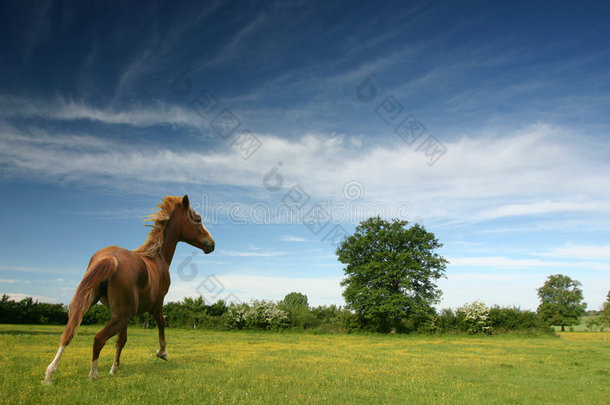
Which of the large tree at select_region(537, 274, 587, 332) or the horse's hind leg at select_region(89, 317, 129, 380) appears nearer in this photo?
the horse's hind leg at select_region(89, 317, 129, 380)

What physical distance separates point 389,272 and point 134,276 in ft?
110

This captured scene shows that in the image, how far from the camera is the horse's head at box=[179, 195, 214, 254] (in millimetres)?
9438

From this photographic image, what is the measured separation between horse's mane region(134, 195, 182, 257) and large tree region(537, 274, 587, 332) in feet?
249

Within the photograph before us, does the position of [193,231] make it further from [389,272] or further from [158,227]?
[389,272]

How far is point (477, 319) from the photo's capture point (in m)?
37.4

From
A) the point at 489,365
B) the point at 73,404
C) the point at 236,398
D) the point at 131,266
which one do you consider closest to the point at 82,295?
the point at 131,266

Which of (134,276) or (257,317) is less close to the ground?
(134,276)

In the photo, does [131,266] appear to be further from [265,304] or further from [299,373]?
[265,304]

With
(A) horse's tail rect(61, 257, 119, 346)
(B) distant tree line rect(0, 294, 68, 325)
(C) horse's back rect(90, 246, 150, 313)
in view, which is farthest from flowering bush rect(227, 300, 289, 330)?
(A) horse's tail rect(61, 257, 119, 346)

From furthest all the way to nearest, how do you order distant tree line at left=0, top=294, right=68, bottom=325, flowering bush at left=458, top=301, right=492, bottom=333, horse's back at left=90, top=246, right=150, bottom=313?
flowering bush at left=458, top=301, right=492, bottom=333
distant tree line at left=0, top=294, right=68, bottom=325
horse's back at left=90, top=246, right=150, bottom=313

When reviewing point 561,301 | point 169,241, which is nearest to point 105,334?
point 169,241

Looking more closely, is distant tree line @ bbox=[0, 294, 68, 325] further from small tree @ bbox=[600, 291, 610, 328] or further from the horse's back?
small tree @ bbox=[600, 291, 610, 328]

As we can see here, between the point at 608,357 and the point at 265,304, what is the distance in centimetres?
2845

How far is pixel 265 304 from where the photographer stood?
126 ft
